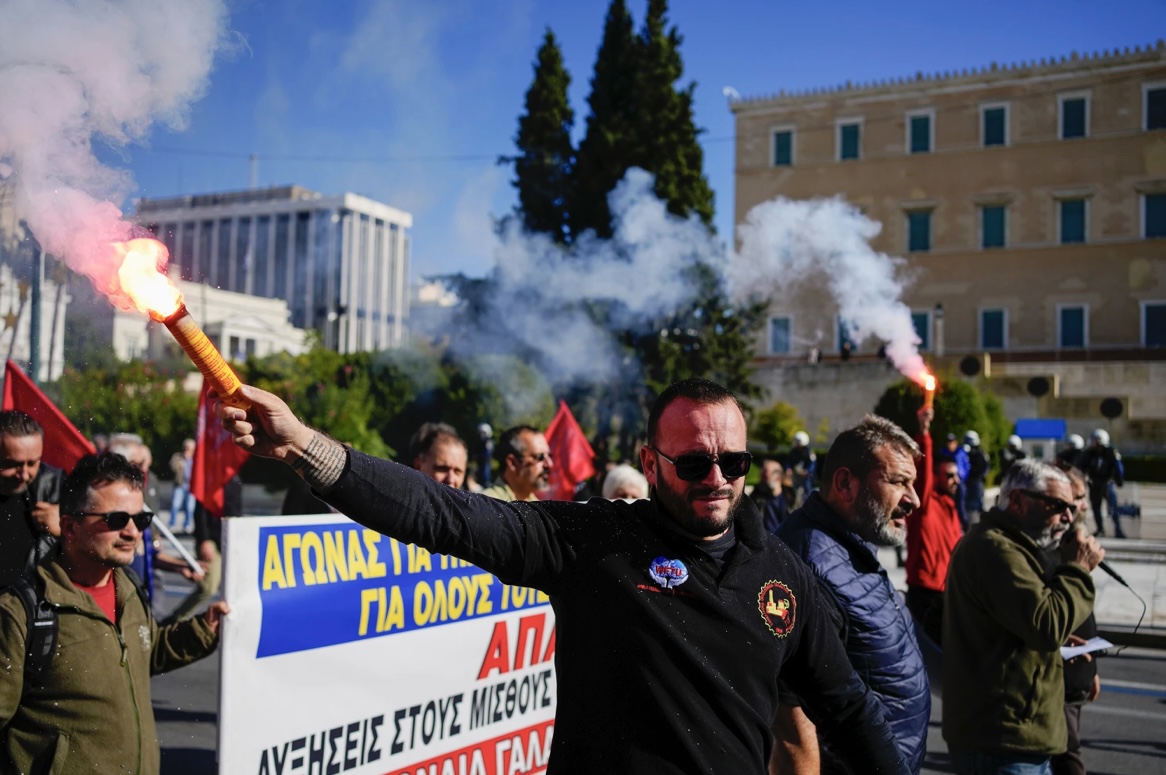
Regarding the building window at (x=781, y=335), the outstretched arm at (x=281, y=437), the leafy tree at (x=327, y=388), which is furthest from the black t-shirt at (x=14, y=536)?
the building window at (x=781, y=335)

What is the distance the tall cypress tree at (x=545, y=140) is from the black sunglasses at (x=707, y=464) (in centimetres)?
2347

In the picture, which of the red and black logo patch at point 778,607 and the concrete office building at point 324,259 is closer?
the red and black logo patch at point 778,607

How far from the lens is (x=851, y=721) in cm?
266

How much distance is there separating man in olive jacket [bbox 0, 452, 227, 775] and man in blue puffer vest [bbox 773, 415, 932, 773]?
194 centimetres

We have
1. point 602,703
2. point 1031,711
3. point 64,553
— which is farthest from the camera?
point 1031,711

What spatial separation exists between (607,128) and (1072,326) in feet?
77.9

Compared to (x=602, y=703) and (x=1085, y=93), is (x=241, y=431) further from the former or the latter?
(x=1085, y=93)

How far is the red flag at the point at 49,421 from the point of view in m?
5.29

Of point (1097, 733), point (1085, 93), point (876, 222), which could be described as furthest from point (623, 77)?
point (1097, 733)

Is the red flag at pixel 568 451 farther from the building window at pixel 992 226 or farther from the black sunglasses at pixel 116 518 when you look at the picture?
the building window at pixel 992 226

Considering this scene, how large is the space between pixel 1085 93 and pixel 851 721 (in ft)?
138

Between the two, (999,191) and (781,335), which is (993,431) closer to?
(781,335)

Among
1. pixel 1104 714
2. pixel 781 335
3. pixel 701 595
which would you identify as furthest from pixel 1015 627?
pixel 781 335

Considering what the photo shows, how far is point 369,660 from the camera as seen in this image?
370 centimetres
